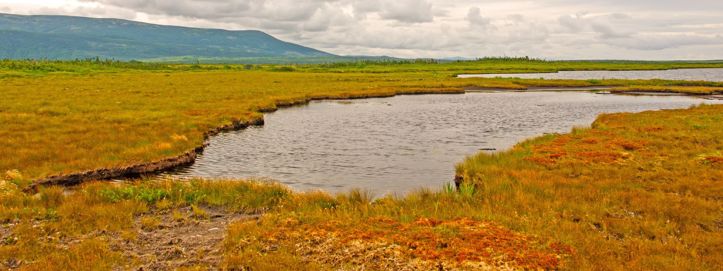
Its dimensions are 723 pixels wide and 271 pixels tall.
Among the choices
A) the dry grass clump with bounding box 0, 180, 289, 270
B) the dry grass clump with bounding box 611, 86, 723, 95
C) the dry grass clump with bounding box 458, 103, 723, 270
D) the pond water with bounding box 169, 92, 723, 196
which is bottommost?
the pond water with bounding box 169, 92, 723, 196

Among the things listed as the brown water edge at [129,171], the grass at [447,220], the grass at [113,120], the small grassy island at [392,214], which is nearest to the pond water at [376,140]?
the brown water edge at [129,171]

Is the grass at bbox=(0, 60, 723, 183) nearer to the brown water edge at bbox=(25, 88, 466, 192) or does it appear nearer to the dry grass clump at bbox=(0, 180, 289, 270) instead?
the brown water edge at bbox=(25, 88, 466, 192)

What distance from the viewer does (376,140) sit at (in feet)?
121

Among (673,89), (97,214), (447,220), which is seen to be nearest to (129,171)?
(97,214)

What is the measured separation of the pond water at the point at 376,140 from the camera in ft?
84.8

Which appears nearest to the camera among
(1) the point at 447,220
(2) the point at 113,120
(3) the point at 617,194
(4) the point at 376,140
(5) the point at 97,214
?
(1) the point at 447,220

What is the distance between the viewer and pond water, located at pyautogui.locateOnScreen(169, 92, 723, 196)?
2586 centimetres

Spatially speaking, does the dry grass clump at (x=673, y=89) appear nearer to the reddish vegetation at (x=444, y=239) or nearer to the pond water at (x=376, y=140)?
the pond water at (x=376, y=140)

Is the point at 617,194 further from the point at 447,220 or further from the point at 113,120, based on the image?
the point at 113,120

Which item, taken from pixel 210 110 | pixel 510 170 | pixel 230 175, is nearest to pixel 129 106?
pixel 210 110

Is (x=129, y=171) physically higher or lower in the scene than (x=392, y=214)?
lower

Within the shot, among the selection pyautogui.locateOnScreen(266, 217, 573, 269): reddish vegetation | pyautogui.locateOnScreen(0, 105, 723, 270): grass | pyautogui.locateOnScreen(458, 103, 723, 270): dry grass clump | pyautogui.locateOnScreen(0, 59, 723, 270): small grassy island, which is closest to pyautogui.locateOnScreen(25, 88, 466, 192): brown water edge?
pyautogui.locateOnScreen(0, 59, 723, 270): small grassy island

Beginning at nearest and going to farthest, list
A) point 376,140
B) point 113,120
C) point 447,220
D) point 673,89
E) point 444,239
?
1. point 444,239
2. point 447,220
3. point 376,140
4. point 113,120
5. point 673,89

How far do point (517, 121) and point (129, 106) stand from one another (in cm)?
3855
